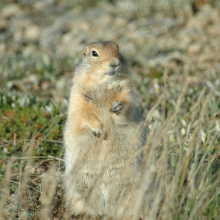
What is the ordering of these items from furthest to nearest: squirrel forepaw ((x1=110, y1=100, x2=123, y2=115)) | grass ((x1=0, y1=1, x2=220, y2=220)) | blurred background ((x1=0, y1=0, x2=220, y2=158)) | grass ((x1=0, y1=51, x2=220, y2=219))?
1. blurred background ((x1=0, y1=0, x2=220, y2=158))
2. grass ((x1=0, y1=51, x2=220, y2=219))
3. squirrel forepaw ((x1=110, y1=100, x2=123, y2=115))
4. grass ((x1=0, y1=1, x2=220, y2=220))

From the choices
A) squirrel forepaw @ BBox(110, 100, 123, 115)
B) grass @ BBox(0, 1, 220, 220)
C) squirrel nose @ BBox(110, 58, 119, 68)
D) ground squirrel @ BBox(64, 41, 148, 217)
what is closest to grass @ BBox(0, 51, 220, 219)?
grass @ BBox(0, 1, 220, 220)

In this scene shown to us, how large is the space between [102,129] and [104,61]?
32.9 inches

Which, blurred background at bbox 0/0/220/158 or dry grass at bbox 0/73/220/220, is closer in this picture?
dry grass at bbox 0/73/220/220

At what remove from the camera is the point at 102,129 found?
152 inches

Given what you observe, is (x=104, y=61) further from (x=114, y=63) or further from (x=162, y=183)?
(x=162, y=183)

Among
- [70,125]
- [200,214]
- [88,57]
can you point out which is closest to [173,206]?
[200,214]

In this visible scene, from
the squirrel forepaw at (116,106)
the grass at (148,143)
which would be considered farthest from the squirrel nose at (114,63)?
the grass at (148,143)

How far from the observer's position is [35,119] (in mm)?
5613

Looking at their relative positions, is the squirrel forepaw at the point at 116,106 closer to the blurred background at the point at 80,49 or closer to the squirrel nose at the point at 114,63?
the squirrel nose at the point at 114,63

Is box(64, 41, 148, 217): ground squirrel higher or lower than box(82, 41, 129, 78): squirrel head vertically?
lower

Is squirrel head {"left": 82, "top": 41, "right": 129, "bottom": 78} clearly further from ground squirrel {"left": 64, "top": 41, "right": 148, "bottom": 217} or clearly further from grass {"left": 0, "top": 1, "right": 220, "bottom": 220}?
grass {"left": 0, "top": 1, "right": 220, "bottom": 220}

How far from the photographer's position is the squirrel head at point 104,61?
13.1 ft

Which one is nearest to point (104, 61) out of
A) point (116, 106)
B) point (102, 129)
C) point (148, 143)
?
point (116, 106)

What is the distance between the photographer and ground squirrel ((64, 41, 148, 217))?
12.6ft
